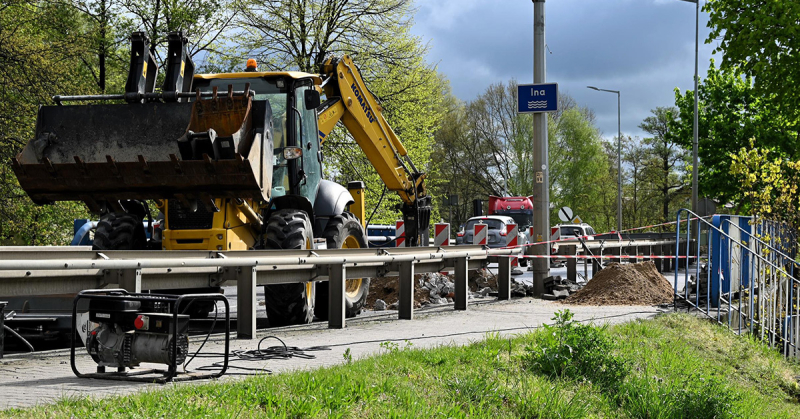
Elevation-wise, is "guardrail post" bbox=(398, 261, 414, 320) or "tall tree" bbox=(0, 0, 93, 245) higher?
"tall tree" bbox=(0, 0, 93, 245)

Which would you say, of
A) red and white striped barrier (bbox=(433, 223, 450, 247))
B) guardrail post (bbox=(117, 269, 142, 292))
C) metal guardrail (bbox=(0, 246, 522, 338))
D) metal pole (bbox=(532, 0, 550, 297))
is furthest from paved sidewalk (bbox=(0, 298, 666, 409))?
red and white striped barrier (bbox=(433, 223, 450, 247))

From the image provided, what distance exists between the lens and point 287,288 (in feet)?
33.7

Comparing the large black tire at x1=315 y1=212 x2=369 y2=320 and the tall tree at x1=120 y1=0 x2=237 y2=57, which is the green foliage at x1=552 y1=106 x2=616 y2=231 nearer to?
the tall tree at x1=120 y1=0 x2=237 y2=57

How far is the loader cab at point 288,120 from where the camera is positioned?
10.9 m

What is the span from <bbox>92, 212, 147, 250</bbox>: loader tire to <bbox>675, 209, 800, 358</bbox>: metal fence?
275 inches

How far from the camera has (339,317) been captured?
32.4ft

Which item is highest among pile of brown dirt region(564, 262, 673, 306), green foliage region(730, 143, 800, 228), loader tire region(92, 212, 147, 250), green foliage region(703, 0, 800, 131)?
green foliage region(703, 0, 800, 131)

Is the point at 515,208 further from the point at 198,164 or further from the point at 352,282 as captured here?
the point at 198,164

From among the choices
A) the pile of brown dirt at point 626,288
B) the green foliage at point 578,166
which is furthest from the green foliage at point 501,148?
the pile of brown dirt at point 626,288

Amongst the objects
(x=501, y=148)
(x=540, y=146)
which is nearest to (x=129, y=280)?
(x=540, y=146)

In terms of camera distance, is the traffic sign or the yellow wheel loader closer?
the yellow wheel loader

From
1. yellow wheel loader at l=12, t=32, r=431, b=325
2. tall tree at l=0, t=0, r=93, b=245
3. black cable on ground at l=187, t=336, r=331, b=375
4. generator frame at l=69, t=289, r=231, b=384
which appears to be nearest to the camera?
generator frame at l=69, t=289, r=231, b=384

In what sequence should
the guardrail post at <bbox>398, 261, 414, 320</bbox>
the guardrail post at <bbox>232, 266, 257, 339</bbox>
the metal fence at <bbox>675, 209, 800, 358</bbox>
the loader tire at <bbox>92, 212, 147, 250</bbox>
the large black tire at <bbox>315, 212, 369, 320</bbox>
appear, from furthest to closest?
the large black tire at <bbox>315, 212, 369, 320</bbox> → the guardrail post at <bbox>398, 261, 414, 320</bbox> → the metal fence at <bbox>675, 209, 800, 358</bbox> → the loader tire at <bbox>92, 212, 147, 250</bbox> → the guardrail post at <bbox>232, 266, 257, 339</bbox>

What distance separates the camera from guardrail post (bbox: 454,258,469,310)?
1267 cm
